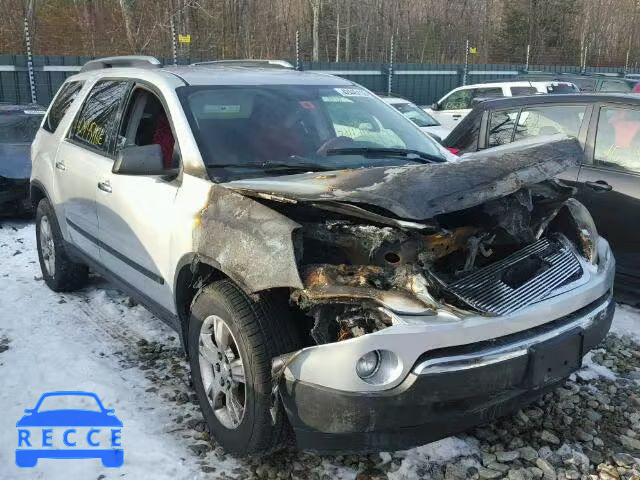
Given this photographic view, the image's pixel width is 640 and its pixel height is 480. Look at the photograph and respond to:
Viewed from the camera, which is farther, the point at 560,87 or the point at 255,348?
the point at 560,87

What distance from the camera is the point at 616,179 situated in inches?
188

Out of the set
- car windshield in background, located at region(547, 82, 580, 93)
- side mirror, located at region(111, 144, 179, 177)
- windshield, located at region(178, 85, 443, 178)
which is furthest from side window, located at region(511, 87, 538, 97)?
side mirror, located at region(111, 144, 179, 177)

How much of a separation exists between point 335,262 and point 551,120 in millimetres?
3438

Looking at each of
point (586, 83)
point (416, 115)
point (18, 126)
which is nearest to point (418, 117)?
point (416, 115)

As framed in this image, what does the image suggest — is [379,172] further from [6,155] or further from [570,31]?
[570,31]

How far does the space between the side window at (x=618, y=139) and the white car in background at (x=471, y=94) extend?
9.06 metres

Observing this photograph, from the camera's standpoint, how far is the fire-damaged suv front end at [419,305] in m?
2.36

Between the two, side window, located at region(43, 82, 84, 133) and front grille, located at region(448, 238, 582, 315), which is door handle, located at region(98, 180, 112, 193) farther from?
front grille, located at region(448, 238, 582, 315)

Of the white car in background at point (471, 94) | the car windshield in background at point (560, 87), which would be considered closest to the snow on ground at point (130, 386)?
the car windshield in background at point (560, 87)

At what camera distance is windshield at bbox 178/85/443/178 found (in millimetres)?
3426

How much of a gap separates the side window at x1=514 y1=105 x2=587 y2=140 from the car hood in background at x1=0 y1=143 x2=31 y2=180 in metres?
5.89

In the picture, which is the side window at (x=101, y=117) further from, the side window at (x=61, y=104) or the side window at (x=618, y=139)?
the side window at (x=618, y=139)

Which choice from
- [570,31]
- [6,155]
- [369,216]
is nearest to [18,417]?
[369,216]

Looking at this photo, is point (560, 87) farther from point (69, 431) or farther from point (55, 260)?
point (69, 431)
